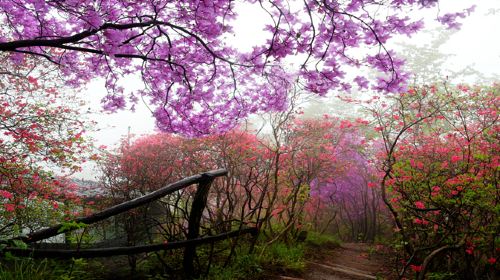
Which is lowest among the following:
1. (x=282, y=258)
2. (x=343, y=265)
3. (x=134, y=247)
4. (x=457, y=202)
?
(x=343, y=265)

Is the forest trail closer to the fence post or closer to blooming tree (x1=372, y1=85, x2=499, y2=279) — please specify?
blooming tree (x1=372, y1=85, x2=499, y2=279)

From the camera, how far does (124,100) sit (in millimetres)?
5645

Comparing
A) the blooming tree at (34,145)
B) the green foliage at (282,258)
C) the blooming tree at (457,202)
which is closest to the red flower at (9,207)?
the blooming tree at (34,145)

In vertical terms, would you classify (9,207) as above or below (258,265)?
above

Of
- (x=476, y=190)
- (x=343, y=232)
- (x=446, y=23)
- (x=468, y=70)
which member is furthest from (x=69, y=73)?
(x=468, y=70)

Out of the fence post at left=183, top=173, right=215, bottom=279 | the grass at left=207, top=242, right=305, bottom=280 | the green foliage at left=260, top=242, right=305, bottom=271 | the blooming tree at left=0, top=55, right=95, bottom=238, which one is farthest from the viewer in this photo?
the blooming tree at left=0, top=55, right=95, bottom=238

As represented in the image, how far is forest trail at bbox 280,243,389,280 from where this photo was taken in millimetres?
5172

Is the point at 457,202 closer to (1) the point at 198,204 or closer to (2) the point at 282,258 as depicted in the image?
(2) the point at 282,258

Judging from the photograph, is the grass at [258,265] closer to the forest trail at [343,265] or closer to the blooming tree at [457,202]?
the forest trail at [343,265]

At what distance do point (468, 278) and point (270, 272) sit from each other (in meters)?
2.97

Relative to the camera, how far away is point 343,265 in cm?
672

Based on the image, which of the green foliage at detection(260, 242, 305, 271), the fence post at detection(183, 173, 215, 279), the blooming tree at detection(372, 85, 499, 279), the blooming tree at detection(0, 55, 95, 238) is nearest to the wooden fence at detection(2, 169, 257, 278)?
the fence post at detection(183, 173, 215, 279)

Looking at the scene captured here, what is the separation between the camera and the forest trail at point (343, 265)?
5172 millimetres

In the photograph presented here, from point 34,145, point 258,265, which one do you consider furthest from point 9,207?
point 258,265
